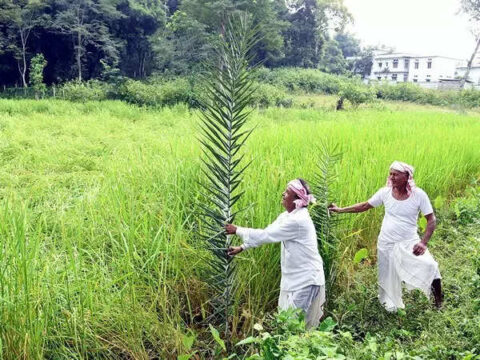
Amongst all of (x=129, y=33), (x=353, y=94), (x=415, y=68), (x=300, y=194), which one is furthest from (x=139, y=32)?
(x=415, y=68)

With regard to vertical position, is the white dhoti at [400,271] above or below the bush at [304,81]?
below

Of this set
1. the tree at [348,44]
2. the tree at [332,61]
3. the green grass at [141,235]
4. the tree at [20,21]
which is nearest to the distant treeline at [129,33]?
the tree at [20,21]

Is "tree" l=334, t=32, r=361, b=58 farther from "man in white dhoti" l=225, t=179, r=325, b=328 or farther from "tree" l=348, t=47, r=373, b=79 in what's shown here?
"man in white dhoti" l=225, t=179, r=325, b=328

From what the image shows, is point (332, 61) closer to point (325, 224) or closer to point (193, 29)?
point (193, 29)

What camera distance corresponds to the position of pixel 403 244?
3.02 metres

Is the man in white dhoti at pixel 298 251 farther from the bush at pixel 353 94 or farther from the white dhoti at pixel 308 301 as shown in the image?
the bush at pixel 353 94

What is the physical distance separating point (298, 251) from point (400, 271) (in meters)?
0.94

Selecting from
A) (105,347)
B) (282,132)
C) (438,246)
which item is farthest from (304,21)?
(105,347)

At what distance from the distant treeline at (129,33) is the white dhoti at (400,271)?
50.8 feet

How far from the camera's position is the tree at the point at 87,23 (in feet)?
73.7

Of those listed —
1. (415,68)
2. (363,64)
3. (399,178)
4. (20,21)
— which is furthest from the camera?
(415,68)

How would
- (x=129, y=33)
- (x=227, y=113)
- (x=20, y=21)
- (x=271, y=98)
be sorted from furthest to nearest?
(x=129, y=33) < (x=20, y=21) < (x=271, y=98) < (x=227, y=113)

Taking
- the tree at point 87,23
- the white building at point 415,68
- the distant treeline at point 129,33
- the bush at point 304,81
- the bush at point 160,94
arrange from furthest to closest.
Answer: the white building at point 415,68 → the bush at point 304,81 → the tree at point 87,23 → the distant treeline at point 129,33 → the bush at point 160,94

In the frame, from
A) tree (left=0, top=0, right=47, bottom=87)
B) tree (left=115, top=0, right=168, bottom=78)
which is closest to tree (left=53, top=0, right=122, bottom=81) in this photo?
tree (left=0, top=0, right=47, bottom=87)
